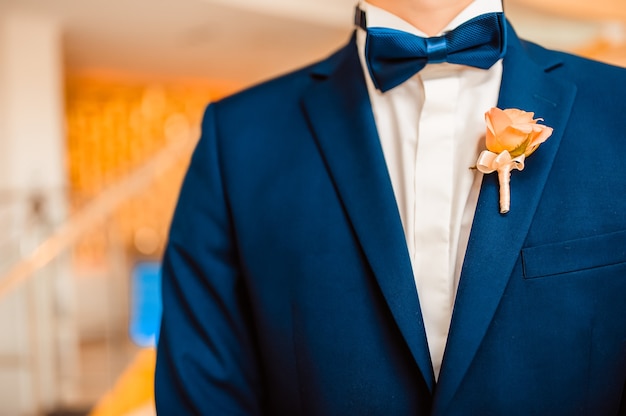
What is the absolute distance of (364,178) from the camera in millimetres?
891

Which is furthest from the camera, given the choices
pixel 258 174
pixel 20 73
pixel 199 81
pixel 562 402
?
pixel 199 81

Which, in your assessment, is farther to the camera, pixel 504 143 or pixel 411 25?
pixel 411 25

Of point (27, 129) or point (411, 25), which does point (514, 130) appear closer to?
point (411, 25)

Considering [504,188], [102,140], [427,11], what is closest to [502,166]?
[504,188]

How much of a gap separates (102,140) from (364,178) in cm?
893

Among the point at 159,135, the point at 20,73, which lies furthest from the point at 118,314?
the point at 159,135

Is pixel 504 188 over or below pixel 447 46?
below

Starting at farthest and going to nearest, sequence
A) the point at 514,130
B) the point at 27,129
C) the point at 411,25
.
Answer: the point at 27,129
the point at 411,25
the point at 514,130

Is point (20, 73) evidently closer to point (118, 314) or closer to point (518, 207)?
point (118, 314)

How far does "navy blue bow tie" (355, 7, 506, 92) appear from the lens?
87cm

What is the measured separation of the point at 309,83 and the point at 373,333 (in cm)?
42

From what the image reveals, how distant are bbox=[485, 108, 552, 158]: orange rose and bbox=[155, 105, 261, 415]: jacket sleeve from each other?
402mm

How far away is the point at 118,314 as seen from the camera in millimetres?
6648

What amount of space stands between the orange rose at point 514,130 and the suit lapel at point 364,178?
0.15 metres
